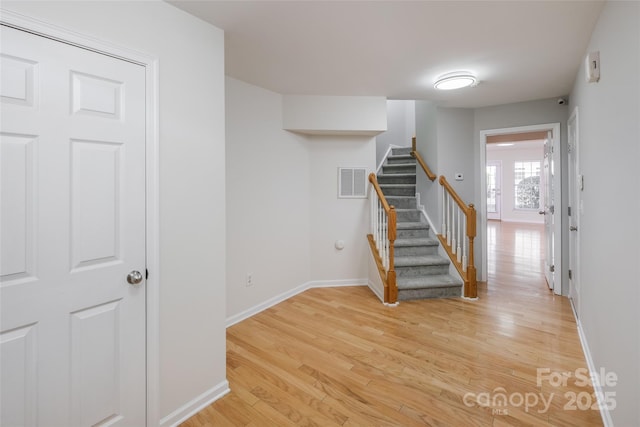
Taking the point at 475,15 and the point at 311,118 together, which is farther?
the point at 311,118

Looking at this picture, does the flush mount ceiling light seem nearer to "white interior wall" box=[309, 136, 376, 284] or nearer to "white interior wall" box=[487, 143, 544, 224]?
"white interior wall" box=[309, 136, 376, 284]

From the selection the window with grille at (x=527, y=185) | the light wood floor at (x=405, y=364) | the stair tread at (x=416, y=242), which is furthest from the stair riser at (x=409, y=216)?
the window with grille at (x=527, y=185)

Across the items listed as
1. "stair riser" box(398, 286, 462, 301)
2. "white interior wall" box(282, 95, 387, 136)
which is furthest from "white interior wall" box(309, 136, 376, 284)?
"stair riser" box(398, 286, 462, 301)

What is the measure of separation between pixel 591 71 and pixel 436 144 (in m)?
2.26

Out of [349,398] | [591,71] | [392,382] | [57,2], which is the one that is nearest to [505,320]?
[392,382]

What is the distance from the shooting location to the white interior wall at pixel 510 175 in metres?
9.98

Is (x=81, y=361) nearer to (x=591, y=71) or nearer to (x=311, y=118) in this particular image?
(x=311, y=118)

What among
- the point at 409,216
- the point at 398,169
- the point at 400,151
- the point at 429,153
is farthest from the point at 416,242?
the point at 400,151

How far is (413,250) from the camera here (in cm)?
396

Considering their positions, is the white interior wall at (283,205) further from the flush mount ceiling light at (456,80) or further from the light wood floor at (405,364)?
the flush mount ceiling light at (456,80)

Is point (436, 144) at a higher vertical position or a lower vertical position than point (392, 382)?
higher

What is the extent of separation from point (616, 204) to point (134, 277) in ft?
8.29

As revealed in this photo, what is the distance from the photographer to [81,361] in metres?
1.32

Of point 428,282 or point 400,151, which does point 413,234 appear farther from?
point 400,151
